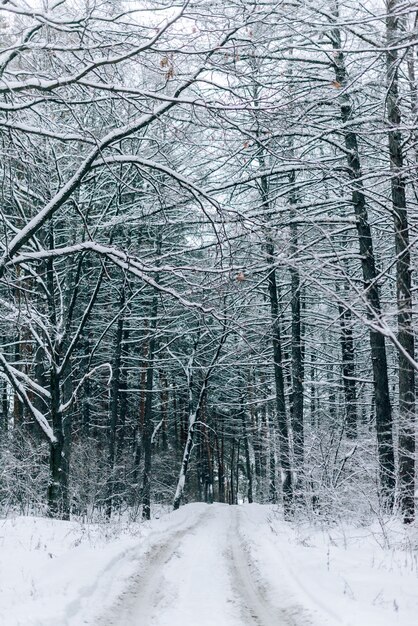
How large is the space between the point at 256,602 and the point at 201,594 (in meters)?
0.73

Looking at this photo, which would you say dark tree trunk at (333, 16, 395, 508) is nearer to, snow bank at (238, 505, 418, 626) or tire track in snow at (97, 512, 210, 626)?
snow bank at (238, 505, 418, 626)

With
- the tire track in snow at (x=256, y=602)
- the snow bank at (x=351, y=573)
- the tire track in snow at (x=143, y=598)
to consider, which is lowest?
the tire track in snow at (x=256, y=602)

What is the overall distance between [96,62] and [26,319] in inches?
Answer: 263

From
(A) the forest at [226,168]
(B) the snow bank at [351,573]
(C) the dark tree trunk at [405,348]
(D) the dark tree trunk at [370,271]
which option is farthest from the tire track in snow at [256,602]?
(D) the dark tree trunk at [370,271]

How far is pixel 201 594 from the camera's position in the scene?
7113 mm

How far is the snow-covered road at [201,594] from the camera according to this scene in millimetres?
5871

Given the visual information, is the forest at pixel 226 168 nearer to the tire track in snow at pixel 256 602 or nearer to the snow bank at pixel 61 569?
the tire track in snow at pixel 256 602

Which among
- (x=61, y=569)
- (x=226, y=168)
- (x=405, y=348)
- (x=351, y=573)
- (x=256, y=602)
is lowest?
(x=256, y=602)

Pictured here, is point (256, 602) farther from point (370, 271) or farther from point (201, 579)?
point (370, 271)

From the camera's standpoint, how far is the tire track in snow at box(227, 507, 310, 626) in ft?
18.9

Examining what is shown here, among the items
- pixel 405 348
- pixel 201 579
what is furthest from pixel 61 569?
pixel 405 348

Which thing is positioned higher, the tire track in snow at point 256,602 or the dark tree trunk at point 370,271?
the dark tree trunk at point 370,271

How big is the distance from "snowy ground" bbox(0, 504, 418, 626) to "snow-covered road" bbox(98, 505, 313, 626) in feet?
0.05

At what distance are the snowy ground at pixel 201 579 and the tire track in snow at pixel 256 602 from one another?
1 centimetres
